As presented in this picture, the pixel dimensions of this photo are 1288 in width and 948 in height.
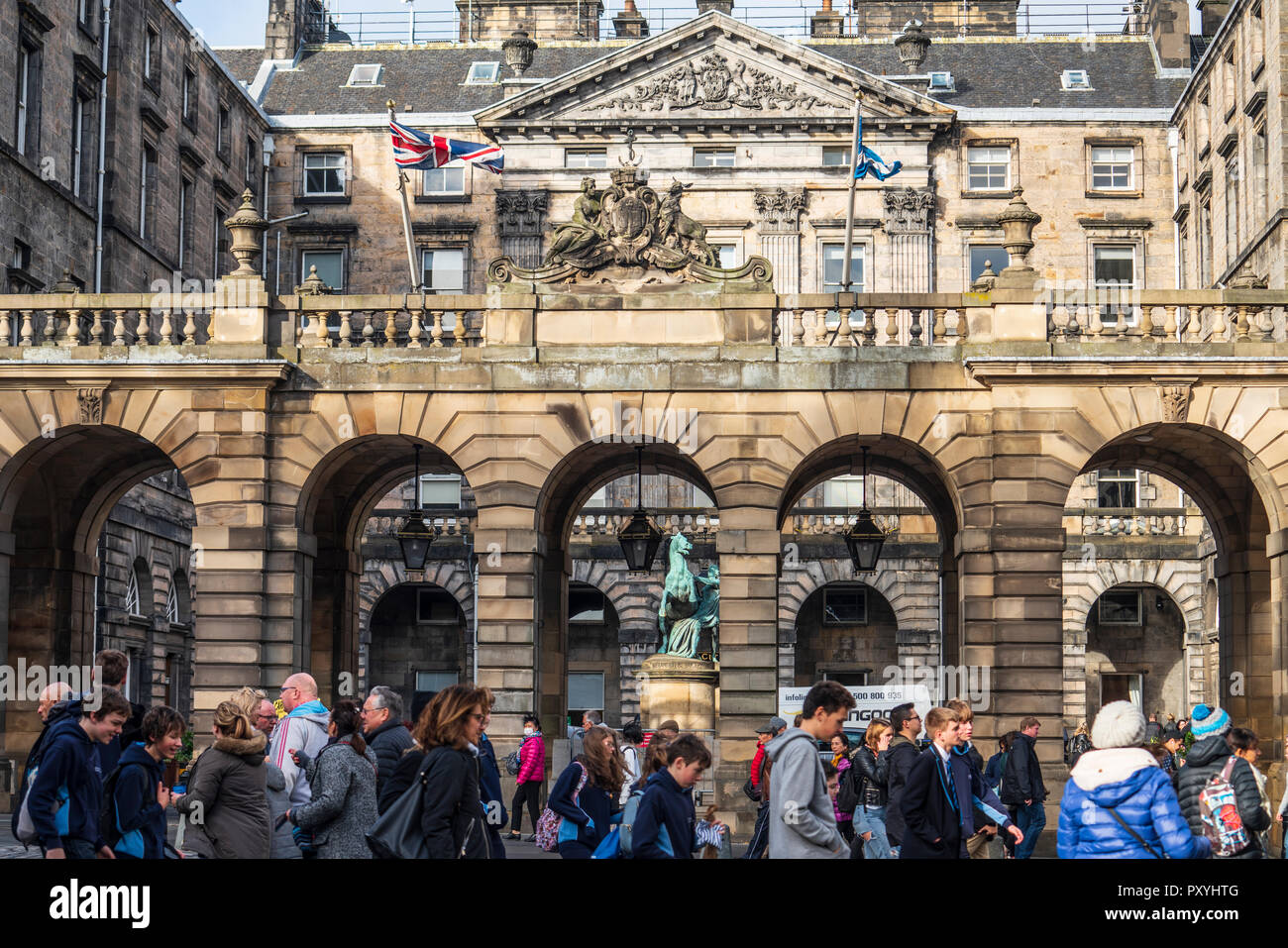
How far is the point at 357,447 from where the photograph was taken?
2580 centimetres

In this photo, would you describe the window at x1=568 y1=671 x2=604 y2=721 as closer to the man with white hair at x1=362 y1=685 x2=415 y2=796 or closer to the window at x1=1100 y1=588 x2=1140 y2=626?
the window at x1=1100 y1=588 x2=1140 y2=626

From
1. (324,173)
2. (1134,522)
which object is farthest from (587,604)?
(1134,522)

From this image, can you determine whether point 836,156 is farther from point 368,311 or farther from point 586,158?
point 368,311

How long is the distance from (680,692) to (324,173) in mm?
30390

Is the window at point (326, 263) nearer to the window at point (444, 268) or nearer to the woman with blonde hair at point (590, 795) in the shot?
the window at point (444, 268)

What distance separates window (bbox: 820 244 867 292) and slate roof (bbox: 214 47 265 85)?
62.4 ft

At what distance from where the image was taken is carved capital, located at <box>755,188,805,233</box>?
5022 centimetres

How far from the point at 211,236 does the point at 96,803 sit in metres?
37.9

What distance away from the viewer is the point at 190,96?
4553cm

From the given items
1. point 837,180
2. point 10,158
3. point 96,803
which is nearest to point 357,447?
point 10,158

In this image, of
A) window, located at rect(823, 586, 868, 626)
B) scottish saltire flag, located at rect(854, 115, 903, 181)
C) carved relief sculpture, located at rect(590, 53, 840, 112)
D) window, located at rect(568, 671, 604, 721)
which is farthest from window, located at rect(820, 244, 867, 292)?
scottish saltire flag, located at rect(854, 115, 903, 181)

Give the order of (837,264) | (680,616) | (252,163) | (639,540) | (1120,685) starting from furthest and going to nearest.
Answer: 1. (252,163)
2. (837,264)
3. (1120,685)
4. (680,616)
5. (639,540)
